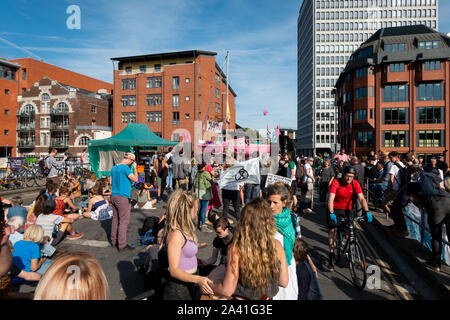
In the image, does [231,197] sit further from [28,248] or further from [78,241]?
[28,248]

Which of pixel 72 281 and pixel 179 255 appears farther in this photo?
pixel 179 255

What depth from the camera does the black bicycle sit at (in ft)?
14.1

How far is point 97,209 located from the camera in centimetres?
853

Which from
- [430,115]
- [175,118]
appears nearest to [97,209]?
[175,118]

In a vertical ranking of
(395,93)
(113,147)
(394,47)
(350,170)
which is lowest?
(350,170)

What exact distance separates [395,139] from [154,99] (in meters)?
42.2

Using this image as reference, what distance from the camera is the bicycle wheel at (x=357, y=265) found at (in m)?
4.24

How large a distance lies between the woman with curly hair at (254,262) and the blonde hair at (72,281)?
42.8 inches

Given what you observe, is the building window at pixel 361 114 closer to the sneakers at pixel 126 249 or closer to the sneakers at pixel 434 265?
the sneakers at pixel 434 265

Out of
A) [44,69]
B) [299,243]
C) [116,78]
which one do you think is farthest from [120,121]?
[299,243]

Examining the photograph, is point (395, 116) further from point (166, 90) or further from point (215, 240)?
point (215, 240)

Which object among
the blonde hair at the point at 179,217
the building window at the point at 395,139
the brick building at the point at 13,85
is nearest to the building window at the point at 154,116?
the brick building at the point at 13,85

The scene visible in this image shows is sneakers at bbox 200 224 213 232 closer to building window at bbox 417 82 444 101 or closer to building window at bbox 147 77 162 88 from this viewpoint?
building window at bbox 147 77 162 88

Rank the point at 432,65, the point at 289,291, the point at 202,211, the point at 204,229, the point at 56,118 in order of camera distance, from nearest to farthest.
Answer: the point at 289,291 → the point at 204,229 → the point at 202,211 → the point at 432,65 → the point at 56,118
